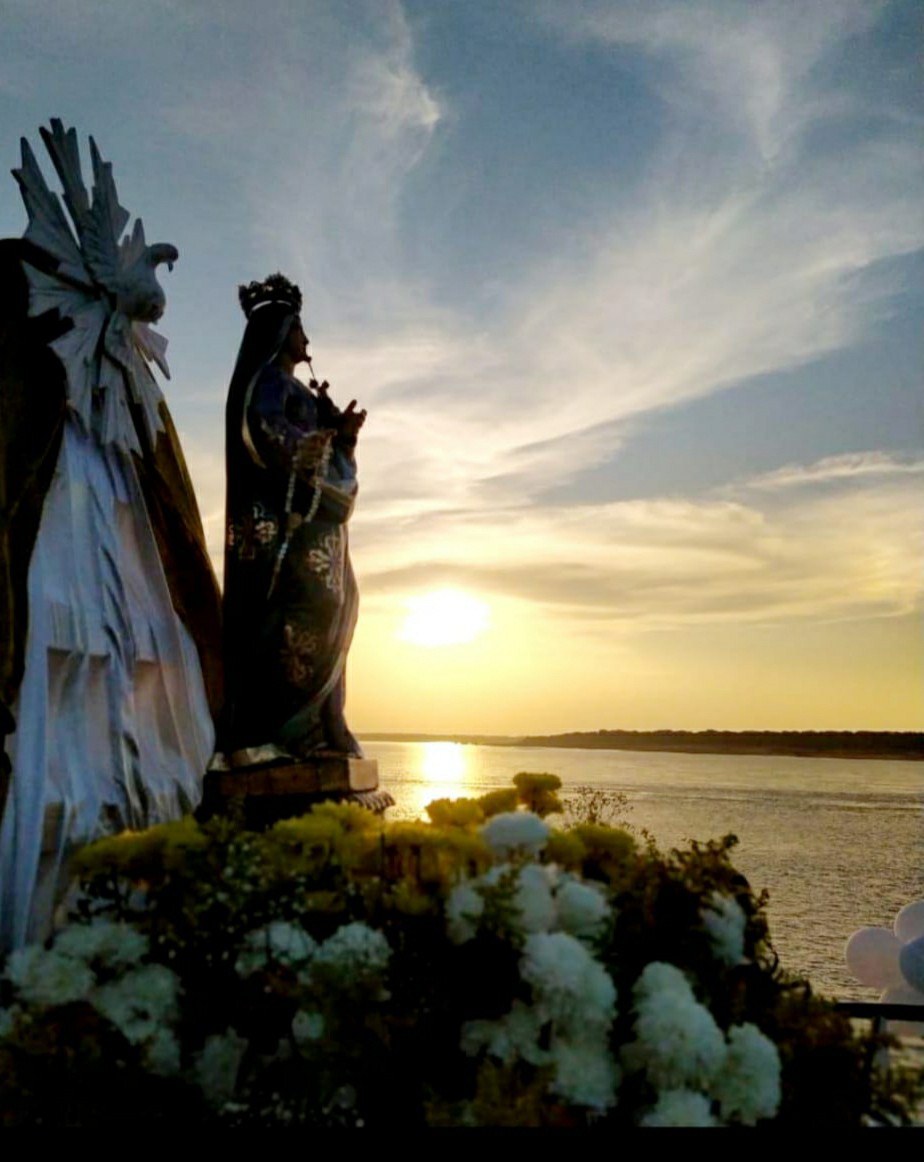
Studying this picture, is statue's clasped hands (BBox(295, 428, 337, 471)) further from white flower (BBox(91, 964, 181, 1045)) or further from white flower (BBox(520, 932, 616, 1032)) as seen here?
white flower (BBox(520, 932, 616, 1032))

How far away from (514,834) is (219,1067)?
3.48ft

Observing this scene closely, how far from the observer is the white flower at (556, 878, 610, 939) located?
323 cm

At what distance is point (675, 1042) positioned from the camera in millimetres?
2945

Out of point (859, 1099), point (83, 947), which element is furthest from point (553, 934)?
point (83, 947)

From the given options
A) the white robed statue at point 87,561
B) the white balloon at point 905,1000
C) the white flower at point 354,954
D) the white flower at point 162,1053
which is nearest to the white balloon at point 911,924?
the white balloon at point 905,1000

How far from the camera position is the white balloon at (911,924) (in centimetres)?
806

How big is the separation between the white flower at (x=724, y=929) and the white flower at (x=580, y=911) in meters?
0.35

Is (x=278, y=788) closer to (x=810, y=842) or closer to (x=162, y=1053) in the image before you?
(x=162, y=1053)

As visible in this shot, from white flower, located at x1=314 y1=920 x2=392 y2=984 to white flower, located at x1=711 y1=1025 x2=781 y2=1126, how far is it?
96 cm

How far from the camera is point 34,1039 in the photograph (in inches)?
118

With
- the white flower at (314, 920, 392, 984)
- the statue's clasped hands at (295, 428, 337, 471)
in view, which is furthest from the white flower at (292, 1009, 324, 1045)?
the statue's clasped hands at (295, 428, 337, 471)

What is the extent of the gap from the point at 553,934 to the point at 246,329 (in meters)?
4.73

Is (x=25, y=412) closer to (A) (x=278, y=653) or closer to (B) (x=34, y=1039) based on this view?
(A) (x=278, y=653)

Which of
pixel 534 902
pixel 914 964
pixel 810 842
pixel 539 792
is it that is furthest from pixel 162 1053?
pixel 810 842
